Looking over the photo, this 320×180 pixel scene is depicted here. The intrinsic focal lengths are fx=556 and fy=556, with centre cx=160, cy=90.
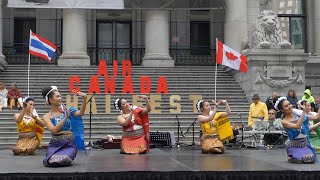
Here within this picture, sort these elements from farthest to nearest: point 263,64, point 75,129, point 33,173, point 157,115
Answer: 1. point 263,64
2. point 157,115
3. point 75,129
4. point 33,173

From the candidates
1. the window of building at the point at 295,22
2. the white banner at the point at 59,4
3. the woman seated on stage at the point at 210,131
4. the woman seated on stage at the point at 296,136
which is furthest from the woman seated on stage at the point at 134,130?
the window of building at the point at 295,22

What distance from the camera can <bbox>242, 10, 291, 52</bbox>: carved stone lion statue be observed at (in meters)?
27.5

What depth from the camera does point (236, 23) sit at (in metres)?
32.4

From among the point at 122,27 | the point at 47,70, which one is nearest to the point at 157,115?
the point at 47,70

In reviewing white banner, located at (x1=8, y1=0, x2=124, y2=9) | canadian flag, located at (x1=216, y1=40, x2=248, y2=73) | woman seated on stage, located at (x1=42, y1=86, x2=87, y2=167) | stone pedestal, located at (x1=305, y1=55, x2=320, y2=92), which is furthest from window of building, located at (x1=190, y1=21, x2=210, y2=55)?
woman seated on stage, located at (x1=42, y1=86, x2=87, y2=167)

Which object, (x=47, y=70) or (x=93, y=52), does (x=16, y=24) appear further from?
(x=47, y=70)

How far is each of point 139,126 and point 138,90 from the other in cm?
1329

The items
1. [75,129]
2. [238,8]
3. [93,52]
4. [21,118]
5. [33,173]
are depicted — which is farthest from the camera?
[93,52]

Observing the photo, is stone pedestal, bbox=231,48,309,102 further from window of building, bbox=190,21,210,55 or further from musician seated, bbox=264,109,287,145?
window of building, bbox=190,21,210,55

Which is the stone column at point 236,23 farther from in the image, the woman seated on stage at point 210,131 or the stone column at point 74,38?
the woman seated on stage at point 210,131

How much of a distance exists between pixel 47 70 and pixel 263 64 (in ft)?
37.3

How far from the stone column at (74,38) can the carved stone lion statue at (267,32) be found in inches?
379

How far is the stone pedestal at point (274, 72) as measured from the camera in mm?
27281

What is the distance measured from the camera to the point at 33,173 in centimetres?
945
